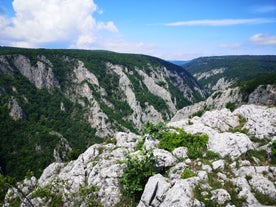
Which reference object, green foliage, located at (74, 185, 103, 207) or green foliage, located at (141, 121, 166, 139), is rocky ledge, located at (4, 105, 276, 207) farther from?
green foliage, located at (141, 121, 166, 139)

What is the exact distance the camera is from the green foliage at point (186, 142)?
33281 mm

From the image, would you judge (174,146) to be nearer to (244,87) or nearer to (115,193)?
(115,193)

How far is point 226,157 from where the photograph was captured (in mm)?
30516

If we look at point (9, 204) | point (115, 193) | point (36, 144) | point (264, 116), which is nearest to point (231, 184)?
point (115, 193)

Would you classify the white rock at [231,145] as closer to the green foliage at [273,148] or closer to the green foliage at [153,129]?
the green foliage at [273,148]

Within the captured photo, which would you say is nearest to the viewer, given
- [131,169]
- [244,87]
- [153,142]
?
[131,169]

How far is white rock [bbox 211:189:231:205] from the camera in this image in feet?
76.9

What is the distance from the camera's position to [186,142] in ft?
114

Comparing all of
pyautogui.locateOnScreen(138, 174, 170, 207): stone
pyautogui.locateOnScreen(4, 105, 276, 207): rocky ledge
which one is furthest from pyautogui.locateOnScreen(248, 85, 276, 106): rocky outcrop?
pyautogui.locateOnScreen(138, 174, 170, 207): stone

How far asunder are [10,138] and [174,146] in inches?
6926

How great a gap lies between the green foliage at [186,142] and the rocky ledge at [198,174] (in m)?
0.97

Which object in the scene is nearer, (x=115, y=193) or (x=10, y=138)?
(x=115, y=193)

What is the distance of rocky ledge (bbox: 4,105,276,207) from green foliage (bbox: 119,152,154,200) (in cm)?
103

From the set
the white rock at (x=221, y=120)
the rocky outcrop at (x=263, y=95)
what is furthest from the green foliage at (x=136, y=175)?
the rocky outcrop at (x=263, y=95)
